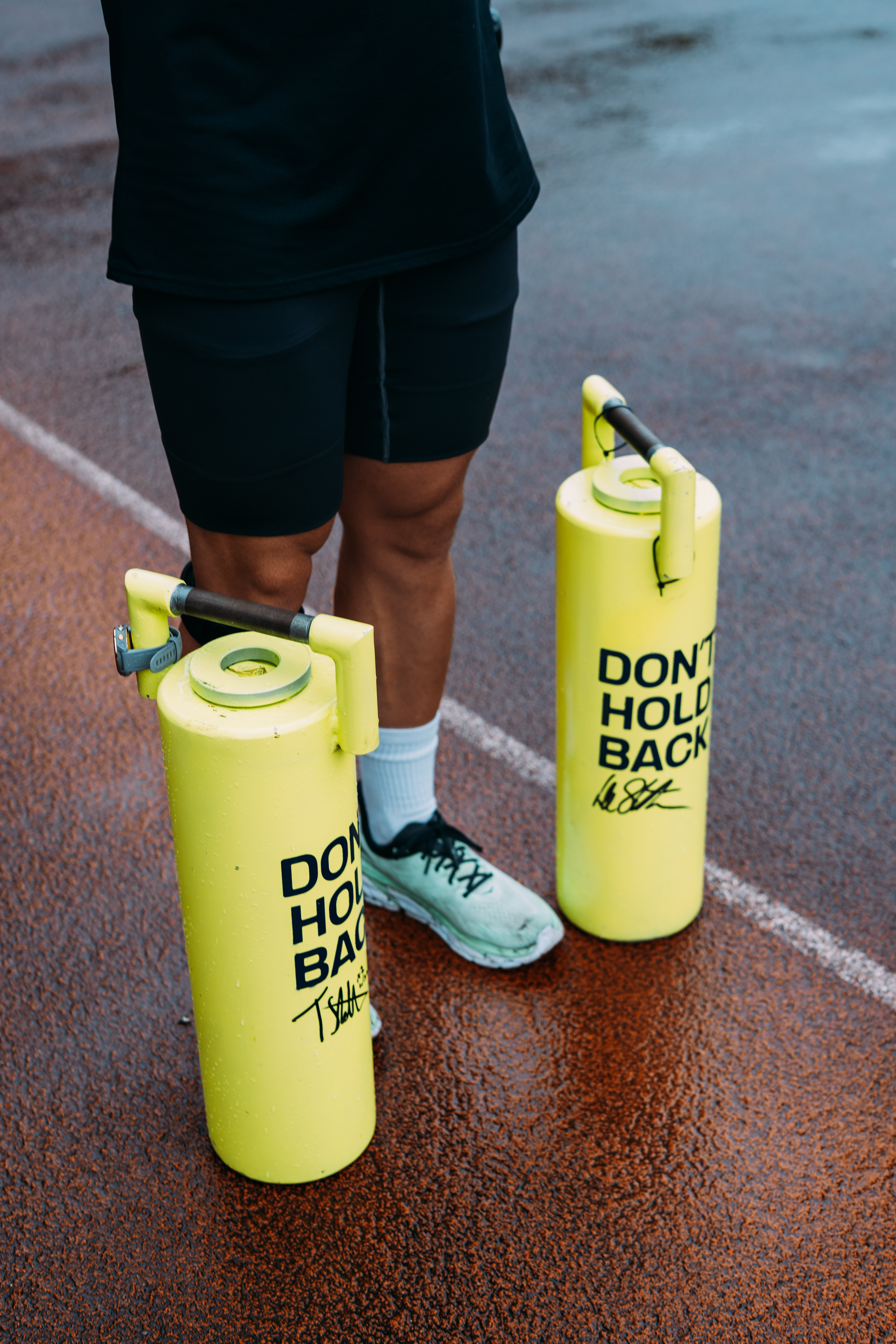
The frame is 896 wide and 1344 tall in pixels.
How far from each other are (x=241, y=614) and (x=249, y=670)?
0.37 ft

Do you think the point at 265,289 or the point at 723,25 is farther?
the point at 723,25

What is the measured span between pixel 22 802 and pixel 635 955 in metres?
1.32

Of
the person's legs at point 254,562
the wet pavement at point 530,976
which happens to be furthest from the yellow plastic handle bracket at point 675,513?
the wet pavement at point 530,976

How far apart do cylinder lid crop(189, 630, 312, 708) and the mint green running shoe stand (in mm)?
638

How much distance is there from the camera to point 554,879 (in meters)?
2.44

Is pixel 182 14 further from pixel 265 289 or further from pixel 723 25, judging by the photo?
pixel 723 25

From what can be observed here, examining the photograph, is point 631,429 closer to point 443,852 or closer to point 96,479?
point 443,852

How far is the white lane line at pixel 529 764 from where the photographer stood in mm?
2199

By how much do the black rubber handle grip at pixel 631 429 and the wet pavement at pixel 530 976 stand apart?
898mm

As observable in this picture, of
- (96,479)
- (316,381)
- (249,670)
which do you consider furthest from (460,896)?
(96,479)

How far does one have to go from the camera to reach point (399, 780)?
7.38ft

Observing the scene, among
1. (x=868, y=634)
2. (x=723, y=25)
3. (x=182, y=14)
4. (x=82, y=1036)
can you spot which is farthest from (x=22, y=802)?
(x=723, y=25)

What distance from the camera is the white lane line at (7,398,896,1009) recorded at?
86.6 inches

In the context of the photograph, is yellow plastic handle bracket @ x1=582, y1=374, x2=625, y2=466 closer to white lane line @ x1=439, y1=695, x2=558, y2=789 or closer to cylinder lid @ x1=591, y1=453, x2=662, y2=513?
cylinder lid @ x1=591, y1=453, x2=662, y2=513
